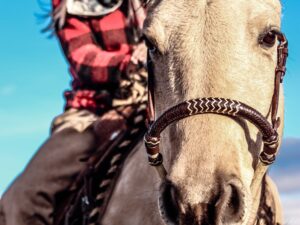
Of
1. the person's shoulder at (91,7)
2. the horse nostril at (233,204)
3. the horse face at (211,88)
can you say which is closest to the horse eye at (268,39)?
the horse face at (211,88)

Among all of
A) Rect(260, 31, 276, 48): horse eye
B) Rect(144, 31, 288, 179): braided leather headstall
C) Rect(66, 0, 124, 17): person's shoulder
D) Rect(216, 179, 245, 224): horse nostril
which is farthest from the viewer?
Rect(66, 0, 124, 17): person's shoulder

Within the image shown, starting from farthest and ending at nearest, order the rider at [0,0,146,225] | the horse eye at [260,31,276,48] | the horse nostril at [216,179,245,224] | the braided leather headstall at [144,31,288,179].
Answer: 1. the rider at [0,0,146,225]
2. the horse eye at [260,31,276,48]
3. the braided leather headstall at [144,31,288,179]
4. the horse nostril at [216,179,245,224]

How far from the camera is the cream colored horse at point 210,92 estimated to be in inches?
139

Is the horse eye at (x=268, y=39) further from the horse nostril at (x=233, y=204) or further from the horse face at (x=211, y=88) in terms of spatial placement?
the horse nostril at (x=233, y=204)

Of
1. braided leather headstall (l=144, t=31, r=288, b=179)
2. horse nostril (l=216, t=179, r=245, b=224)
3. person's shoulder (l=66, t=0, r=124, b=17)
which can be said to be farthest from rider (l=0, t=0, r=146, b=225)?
horse nostril (l=216, t=179, r=245, b=224)

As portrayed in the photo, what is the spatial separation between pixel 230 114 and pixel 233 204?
0.49 metres

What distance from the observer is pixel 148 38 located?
4.20m

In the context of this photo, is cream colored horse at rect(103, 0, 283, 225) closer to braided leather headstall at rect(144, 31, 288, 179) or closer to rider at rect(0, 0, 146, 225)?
braided leather headstall at rect(144, 31, 288, 179)

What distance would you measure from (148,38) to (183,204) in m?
1.16

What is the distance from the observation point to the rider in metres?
5.39

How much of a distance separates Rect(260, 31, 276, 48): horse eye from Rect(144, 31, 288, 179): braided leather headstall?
1.7 inches

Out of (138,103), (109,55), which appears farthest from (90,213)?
(109,55)

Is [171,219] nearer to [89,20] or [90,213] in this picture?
[90,213]

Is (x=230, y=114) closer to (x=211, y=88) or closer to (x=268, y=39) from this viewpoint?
(x=211, y=88)
